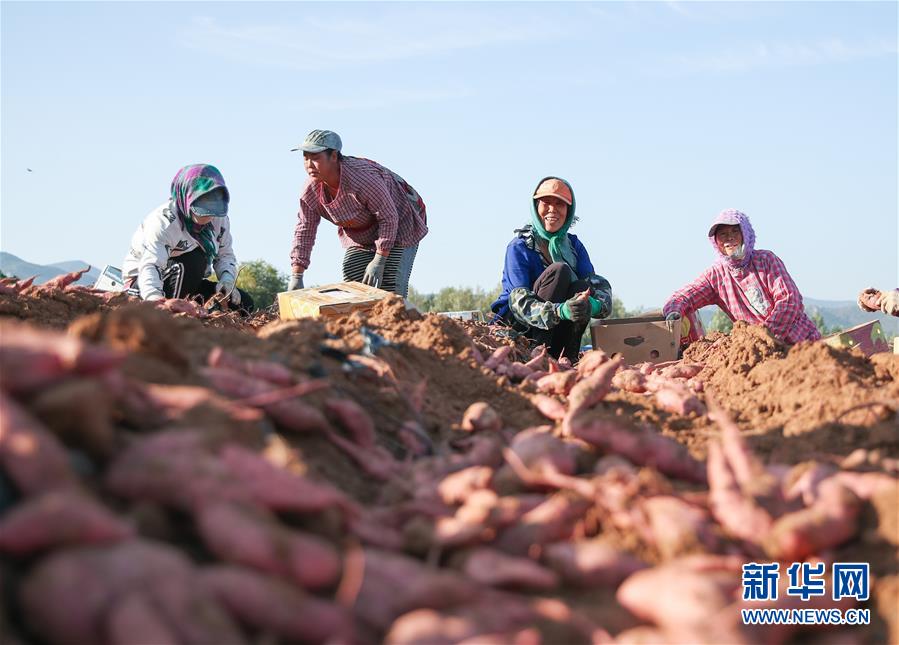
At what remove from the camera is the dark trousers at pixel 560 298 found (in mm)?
7422

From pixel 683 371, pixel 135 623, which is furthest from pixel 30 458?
pixel 683 371

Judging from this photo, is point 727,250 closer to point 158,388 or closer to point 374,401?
point 374,401

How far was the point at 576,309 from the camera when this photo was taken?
23.2 feet

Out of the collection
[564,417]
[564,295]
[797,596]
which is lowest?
[797,596]

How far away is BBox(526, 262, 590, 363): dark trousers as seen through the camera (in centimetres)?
742

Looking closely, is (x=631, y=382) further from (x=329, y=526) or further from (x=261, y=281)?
(x=261, y=281)

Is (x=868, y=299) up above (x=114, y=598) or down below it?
above

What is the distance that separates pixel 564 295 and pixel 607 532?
5089mm

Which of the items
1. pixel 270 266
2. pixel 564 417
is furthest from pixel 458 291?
pixel 564 417

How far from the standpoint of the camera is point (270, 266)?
23469 millimetres

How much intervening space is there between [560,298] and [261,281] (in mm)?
16435

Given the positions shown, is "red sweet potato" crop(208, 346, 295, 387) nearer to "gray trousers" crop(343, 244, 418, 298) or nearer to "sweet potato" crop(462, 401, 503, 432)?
"sweet potato" crop(462, 401, 503, 432)

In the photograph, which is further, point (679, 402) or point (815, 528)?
point (679, 402)

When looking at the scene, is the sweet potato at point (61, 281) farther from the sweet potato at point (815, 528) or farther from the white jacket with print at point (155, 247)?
the sweet potato at point (815, 528)
